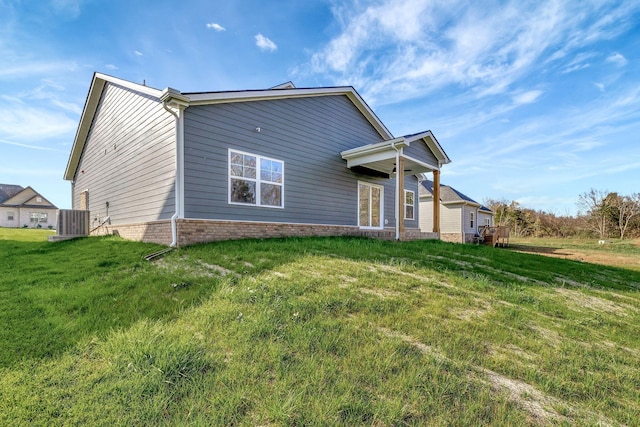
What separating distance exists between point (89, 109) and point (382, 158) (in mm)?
12891

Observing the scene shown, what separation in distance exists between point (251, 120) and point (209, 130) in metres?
1.46

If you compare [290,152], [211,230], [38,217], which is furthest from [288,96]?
[38,217]

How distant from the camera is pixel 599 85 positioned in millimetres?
11484

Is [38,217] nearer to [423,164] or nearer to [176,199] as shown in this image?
[176,199]

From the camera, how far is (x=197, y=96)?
7699 millimetres

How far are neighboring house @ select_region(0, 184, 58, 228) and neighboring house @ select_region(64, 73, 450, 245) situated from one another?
32529 millimetres

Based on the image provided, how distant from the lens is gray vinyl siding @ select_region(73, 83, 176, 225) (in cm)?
826

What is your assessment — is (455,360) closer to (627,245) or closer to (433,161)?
(433,161)

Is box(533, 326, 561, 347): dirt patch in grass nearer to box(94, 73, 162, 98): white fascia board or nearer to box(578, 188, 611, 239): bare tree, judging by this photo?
box(94, 73, 162, 98): white fascia board

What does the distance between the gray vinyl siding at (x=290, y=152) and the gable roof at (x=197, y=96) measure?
21 cm

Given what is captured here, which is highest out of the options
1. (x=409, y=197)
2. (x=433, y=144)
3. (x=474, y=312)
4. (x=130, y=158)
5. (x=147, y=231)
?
(x=433, y=144)

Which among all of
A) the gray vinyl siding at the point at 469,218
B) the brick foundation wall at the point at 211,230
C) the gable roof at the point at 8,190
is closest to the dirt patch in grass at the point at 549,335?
the brick foundation wall at the point at 211,230

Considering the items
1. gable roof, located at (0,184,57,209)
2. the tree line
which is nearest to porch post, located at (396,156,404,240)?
the tree line

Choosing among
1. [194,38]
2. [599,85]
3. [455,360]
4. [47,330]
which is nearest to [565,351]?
[455,360]
